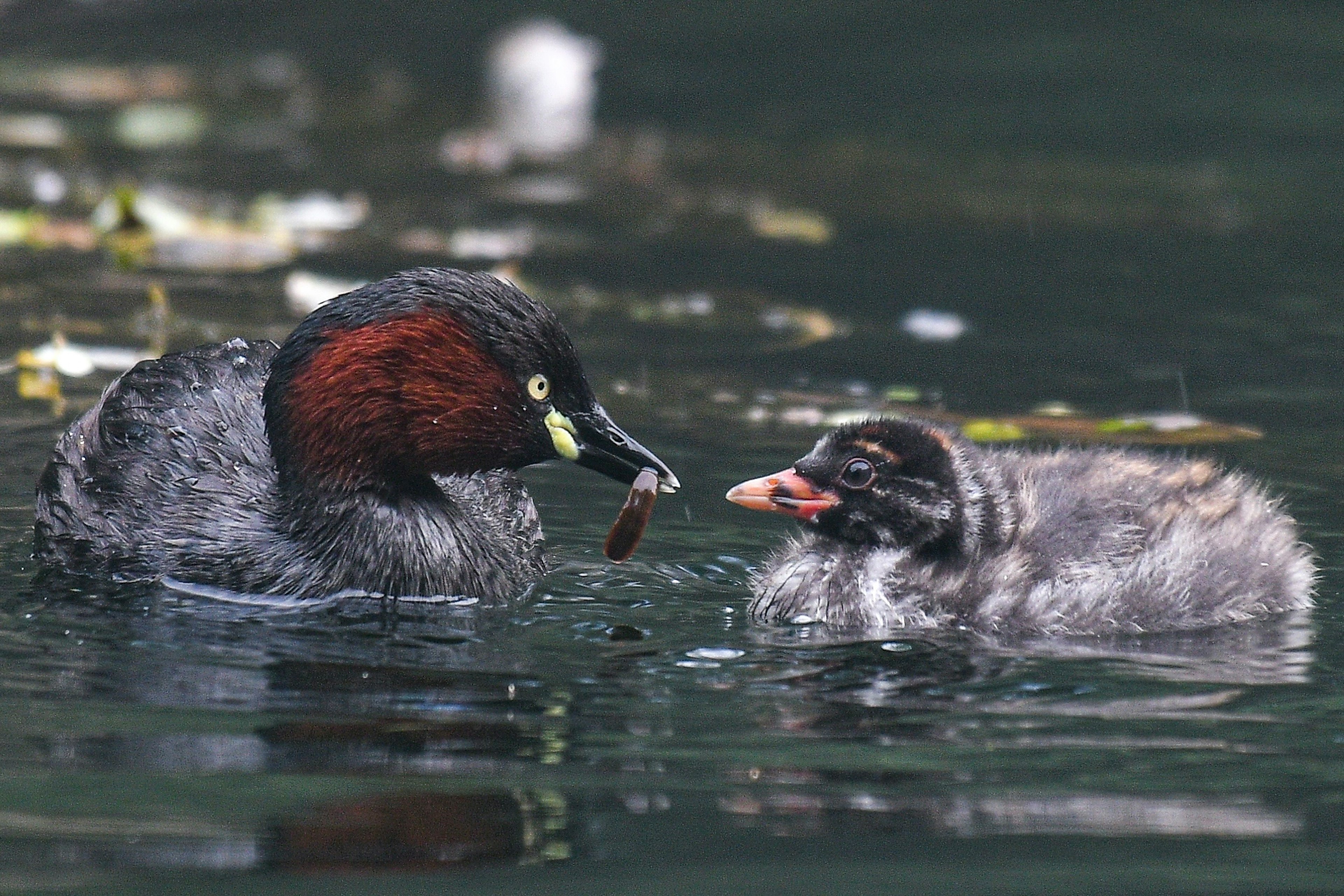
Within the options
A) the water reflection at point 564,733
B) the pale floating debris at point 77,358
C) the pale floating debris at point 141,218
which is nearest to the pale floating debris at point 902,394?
the pale floating debris at point 77,358

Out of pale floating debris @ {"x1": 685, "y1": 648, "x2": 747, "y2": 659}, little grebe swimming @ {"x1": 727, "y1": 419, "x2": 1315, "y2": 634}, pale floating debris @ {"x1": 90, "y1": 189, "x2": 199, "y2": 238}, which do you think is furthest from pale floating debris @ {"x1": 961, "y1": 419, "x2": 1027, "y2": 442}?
pale floating debris @ {"x1": 90, "y1": 189, "x2": 199, "y2": 238}

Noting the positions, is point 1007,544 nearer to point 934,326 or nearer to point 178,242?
point 934,326

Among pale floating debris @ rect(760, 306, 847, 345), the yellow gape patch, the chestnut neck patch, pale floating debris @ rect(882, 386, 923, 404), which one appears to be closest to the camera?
the chestnut neck patch

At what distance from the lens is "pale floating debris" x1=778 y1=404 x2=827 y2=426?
9812 millimetres

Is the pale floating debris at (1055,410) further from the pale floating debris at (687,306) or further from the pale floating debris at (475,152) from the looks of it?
the pale floating debris at (475,152)

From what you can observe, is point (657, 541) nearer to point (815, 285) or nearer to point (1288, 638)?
point (1288, 638)

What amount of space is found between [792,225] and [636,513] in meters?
8.12

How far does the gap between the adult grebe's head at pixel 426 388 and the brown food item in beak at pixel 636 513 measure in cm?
5

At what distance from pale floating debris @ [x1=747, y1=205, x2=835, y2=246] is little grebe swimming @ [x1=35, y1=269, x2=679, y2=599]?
747 centimetres

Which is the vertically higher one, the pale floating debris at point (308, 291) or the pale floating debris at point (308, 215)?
the pale floating debris at point (308, 215)

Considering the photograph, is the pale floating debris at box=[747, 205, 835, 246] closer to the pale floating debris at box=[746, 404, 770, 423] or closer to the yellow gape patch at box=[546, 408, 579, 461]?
the pale floating debris at box=[746, 404, 770, 423]

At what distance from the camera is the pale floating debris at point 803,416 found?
9.81 m

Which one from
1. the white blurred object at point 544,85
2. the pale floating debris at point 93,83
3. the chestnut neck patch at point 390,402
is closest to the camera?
the chestnut neck patch at point 390,402

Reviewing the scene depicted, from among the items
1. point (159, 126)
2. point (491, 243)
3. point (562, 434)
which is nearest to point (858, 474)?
point (562, 434)
